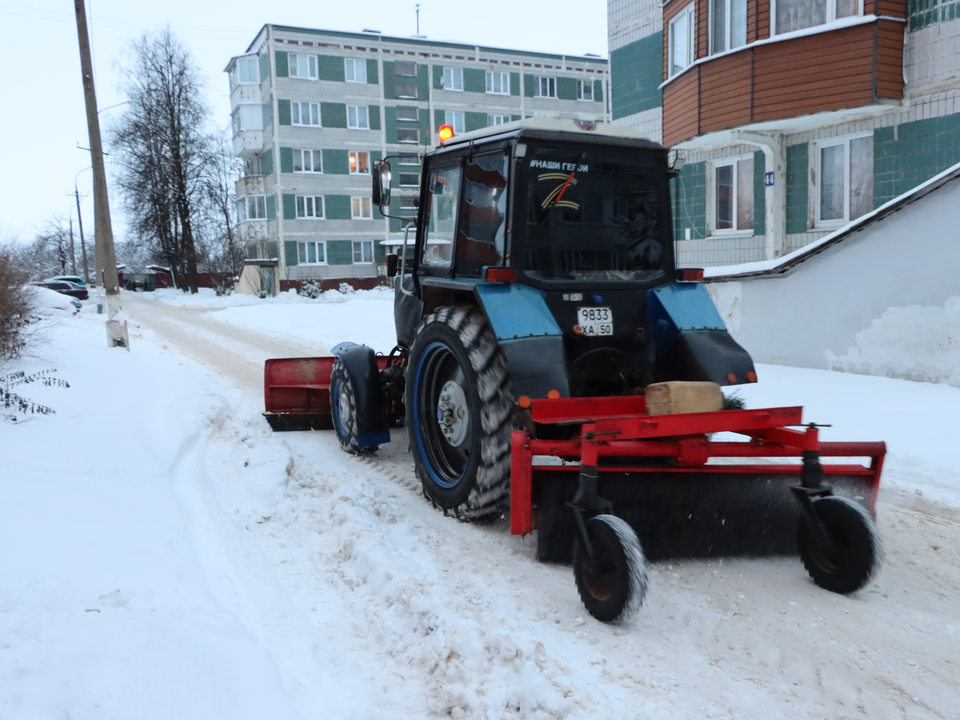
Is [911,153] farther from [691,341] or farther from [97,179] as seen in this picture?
[97,179]

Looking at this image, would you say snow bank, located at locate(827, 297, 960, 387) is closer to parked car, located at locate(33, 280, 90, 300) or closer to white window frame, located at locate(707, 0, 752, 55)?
white window frame, located at locate(707, 0, 752, 55)

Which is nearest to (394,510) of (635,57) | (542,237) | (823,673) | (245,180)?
(542,237)

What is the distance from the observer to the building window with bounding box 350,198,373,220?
42.2 m

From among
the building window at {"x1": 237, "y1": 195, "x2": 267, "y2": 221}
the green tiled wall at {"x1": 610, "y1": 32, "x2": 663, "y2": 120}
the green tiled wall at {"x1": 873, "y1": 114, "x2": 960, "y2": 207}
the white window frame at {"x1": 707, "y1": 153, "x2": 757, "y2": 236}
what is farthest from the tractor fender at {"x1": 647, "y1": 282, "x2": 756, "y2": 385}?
the building window at {"x1": 237, "y1": 195, "x2": 267, "y2": 221}

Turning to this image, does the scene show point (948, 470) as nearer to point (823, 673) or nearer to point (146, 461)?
point (823, 673)

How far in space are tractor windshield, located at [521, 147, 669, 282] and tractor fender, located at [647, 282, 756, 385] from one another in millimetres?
233

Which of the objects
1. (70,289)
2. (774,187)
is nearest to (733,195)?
(774,187)

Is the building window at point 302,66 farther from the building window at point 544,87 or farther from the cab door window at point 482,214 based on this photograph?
the cab door window at point 482,214

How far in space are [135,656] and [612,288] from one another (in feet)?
10.5

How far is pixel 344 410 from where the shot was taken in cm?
630

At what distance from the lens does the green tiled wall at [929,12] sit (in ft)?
34.0

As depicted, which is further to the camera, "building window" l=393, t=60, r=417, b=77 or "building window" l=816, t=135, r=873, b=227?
"building window" l=393, t=60, r=417, b=77

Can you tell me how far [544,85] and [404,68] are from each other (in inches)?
368

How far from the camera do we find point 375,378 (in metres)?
6.06
